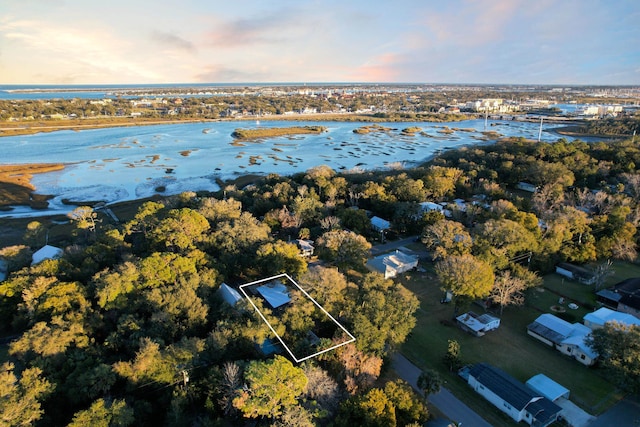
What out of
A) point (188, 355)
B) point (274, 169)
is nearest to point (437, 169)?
point (274, 169)

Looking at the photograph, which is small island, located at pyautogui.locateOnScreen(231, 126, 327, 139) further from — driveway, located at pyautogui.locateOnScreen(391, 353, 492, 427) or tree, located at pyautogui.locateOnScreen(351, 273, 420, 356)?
driveway, located at pyautogui.locateOnScreen(391, 353, 492, 427)

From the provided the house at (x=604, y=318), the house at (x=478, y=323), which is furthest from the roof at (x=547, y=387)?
the house at (x=604, y=318)

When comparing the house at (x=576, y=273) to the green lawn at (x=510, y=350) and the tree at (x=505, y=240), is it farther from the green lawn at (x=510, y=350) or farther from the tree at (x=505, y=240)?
the tree at (x=505, y=240)

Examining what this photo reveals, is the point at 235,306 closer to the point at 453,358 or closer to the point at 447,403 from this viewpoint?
the point at 447,403

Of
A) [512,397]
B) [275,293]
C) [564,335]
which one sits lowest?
[512,397]

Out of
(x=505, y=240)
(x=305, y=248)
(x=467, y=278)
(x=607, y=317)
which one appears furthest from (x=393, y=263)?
(x=607, y=317)

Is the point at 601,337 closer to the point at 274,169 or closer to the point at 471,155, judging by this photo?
the point at 471,155
